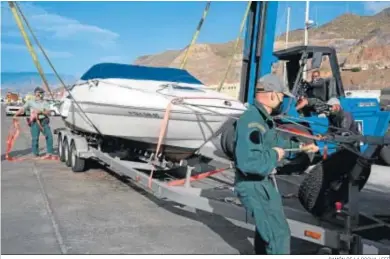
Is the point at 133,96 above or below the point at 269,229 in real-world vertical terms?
above

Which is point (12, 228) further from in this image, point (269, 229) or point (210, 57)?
point (210, 57)

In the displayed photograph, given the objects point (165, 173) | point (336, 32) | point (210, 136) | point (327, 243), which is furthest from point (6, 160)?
point (336, 32)

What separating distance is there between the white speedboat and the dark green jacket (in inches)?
138

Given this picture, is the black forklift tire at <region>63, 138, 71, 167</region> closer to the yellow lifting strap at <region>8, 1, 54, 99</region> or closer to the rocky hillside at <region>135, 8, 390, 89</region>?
the yellow lifting strap at <region>8, 1, 54, 99</region>

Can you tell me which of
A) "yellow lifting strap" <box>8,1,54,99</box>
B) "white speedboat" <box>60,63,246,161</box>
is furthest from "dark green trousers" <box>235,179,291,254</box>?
"yellow lifting strap" <box>8,1,54,99</box>

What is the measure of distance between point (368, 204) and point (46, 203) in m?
4.48

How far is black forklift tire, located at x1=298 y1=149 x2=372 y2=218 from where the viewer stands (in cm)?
448

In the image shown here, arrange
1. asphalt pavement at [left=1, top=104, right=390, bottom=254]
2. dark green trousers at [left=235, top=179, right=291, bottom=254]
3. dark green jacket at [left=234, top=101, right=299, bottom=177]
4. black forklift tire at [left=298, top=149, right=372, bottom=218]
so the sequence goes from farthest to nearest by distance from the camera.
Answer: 1. asphalt pavement at [left=1, top=104, right=390, bottom=254]
2. black forklift tire at [left=298, top=149, right=372, bottom=218]
3. dark green trousers at [left=235, top=179, right=291, bottom=254]
4. dark green jacket at [left=234, top=101, right=299, bottom=177]

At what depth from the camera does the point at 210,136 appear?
25.2ft

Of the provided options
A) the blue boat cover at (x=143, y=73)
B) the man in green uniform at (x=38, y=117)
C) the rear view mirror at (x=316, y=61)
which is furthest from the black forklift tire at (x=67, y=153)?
the rear view mirror at (x=316, y=61)

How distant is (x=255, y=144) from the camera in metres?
3.66

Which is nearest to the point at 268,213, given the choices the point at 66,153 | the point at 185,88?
the point at 185,88

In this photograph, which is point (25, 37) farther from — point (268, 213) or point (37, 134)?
point (37, 134)

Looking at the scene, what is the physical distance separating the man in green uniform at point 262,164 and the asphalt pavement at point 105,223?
48.6 inches
